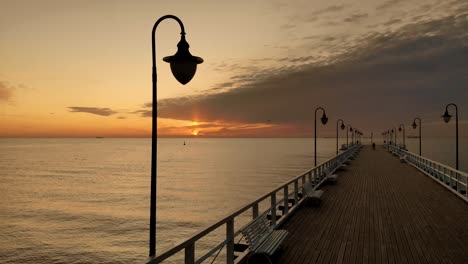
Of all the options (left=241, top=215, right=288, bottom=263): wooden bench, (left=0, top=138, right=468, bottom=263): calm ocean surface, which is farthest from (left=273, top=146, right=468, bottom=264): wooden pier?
(left=0, top=138, right=468, bottom=263): calm ocean surface

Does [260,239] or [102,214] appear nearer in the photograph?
[260,239]

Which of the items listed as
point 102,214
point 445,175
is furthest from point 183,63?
point 102,214

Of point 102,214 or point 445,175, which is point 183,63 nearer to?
point 445,175

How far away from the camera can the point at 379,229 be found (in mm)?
10172

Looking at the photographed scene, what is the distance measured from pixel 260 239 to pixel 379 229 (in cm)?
479

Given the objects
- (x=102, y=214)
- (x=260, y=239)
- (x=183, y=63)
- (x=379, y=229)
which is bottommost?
(x=102, y=214)

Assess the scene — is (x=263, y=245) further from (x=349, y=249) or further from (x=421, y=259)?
(x=421, y=259)

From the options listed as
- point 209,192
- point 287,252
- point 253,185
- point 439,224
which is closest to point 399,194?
point 439,224

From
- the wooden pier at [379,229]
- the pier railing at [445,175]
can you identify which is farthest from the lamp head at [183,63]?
the pier railing at [445,175]

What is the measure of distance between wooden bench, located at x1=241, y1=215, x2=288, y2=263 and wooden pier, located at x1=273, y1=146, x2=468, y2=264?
1.58ft

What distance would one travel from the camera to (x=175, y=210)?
35.0 meters

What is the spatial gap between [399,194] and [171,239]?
1569cm

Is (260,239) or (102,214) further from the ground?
(260,239)

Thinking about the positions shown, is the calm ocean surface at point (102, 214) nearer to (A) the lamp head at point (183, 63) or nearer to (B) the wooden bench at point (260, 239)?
(B) the wooden bench at point (260, 239)
